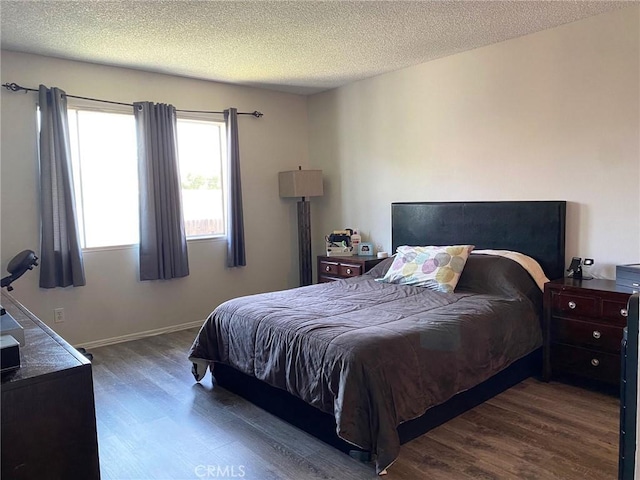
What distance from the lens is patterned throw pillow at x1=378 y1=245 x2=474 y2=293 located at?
3449 millimetres

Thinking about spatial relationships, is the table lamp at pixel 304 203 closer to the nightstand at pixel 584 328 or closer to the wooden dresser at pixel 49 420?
the nightstand at pixel 584 328

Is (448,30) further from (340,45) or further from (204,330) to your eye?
(204,330)

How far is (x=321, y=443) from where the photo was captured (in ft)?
8.14

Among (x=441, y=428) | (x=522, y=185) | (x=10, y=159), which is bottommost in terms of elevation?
(x=441, y=428)

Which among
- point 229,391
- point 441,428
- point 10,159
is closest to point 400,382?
point 441,428

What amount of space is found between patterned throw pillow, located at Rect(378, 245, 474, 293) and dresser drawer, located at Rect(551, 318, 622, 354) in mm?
728

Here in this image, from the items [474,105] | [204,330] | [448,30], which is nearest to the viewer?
[204,330]

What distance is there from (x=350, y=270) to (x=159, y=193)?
1.95 m

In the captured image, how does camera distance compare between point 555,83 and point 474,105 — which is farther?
point 474,105

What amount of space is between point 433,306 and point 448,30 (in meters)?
2.01

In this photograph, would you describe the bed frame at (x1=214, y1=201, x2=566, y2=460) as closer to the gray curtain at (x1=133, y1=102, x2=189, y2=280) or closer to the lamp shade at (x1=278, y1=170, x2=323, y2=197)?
the lamp shade at (x1=278, y1=170, x2=323, y2=197)

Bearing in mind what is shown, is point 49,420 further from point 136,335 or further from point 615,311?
point 136,335

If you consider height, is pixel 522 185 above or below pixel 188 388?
above

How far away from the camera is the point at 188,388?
3246 millimetres
